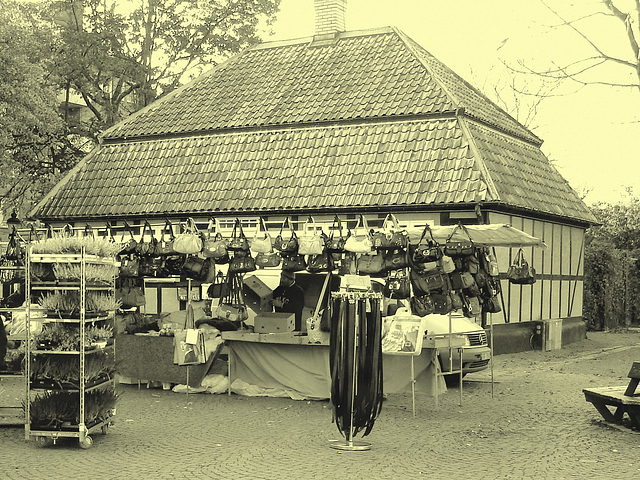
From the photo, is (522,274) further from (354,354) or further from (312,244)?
(354,354)

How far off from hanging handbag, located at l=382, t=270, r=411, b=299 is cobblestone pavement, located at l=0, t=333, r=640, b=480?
1.57 metres

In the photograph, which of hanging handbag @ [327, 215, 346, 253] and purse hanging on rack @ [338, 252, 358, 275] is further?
hanging handbag @ [327, 215, 346, 253]

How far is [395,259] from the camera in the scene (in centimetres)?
1227

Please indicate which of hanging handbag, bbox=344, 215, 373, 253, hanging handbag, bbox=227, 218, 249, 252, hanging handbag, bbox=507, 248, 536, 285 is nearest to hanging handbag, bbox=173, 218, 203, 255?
hanging handbag, bbox=227, 218, 249, 252

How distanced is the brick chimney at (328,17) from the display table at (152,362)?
14424mm

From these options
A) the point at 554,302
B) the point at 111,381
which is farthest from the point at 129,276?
the point at 554,302

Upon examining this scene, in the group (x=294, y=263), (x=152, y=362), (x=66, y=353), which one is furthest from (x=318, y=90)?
(x=66, y=353)

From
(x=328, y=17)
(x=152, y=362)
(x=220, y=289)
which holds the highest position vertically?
(x=328, y=17)

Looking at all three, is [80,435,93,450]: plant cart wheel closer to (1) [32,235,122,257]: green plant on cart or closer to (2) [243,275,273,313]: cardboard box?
(1) [32,235,122,257]: green plant on cart

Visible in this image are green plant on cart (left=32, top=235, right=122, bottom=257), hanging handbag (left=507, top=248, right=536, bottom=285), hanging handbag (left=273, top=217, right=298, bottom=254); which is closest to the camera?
green plant on cart (left=32, top=235, right=122, bottom=257)

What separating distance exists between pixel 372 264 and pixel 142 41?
2222 cm

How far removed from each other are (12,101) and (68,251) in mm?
15117

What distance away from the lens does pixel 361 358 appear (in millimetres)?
9867

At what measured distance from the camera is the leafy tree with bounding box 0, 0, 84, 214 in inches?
928
